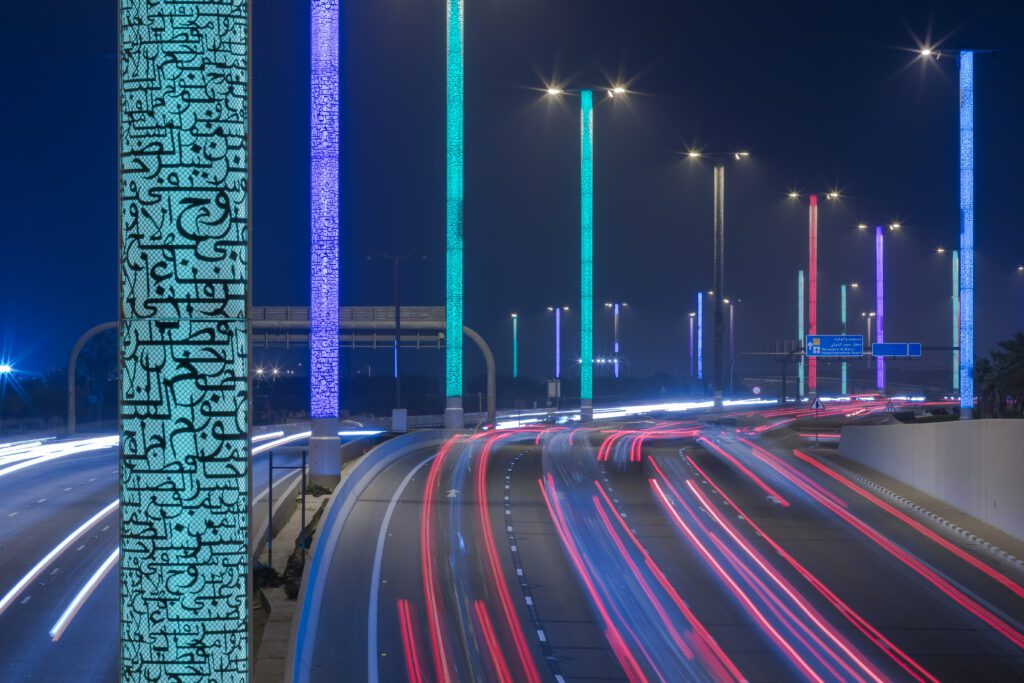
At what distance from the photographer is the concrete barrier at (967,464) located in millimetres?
29672

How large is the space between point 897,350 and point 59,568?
79099 mm

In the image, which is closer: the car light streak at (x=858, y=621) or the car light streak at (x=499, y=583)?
the car light streak at (x=858, y=621)

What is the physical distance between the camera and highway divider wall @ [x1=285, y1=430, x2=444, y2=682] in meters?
20.2

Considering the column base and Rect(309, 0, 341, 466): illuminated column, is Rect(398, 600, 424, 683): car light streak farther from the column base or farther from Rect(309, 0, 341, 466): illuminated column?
the column base

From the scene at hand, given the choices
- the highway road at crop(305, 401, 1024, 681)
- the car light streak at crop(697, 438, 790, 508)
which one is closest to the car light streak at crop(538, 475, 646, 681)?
the highway road at crop(305, 401, 1024, 681)

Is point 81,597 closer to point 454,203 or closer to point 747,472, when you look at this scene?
point 747,472

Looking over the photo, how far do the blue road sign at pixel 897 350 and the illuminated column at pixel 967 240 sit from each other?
57.0m

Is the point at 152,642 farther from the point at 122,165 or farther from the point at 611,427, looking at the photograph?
the point at 611,427

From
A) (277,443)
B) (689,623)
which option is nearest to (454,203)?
(277,443)

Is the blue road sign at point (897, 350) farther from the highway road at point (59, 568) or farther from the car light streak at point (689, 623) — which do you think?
the car light streak at point (689, 623)

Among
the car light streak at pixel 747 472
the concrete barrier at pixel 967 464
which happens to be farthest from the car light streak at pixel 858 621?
the concrete barrier at pixel 967 464

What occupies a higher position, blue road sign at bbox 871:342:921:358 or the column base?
blue road sign at bbox 871:342:921:358

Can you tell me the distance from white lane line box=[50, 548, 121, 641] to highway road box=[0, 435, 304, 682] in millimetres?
21

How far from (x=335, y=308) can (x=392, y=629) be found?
36.5ft
